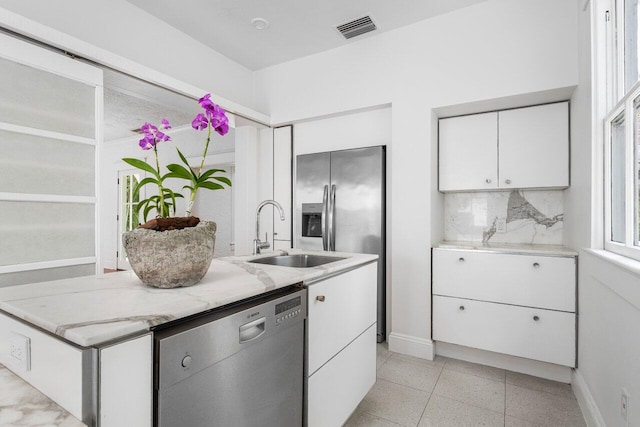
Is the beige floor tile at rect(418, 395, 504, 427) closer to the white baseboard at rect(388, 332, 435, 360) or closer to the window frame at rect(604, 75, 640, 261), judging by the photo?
the white baseboard at rect(388, 332, 435, 360)

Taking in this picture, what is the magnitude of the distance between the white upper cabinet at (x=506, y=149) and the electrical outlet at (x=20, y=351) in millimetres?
2894

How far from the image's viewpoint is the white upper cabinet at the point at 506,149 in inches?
99.8

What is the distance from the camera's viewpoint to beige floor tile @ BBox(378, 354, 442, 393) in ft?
7.61

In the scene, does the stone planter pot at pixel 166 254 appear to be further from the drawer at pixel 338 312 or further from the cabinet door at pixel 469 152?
the cabinet door at pixel 469 152

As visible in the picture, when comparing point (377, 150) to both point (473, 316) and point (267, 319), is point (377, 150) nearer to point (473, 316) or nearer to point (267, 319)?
point (473, 316)

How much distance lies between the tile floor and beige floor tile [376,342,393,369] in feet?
0.13

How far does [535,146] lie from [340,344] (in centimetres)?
223

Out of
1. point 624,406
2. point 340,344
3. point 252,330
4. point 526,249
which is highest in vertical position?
point 526,249

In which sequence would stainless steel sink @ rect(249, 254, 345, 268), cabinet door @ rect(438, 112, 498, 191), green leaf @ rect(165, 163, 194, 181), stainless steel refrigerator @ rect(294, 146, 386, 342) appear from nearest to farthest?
green leaf @ rect(165, 163, 194, 181)
stainless steel sink @ rect(249, 254, 345, 268)
cabinet door @ rect(438, 112, 498, 191)
stainless steel refrigerator @ rect(294, 146, 386, 342)

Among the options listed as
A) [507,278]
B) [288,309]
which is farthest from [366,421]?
[507,278]

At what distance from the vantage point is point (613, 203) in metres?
1.76

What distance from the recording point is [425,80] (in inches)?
111

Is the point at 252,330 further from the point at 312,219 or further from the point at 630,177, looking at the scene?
the point at 312,219

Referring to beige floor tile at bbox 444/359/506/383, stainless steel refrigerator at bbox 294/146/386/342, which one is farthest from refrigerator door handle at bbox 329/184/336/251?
beige floor tile at bbox 444/359/506/383
